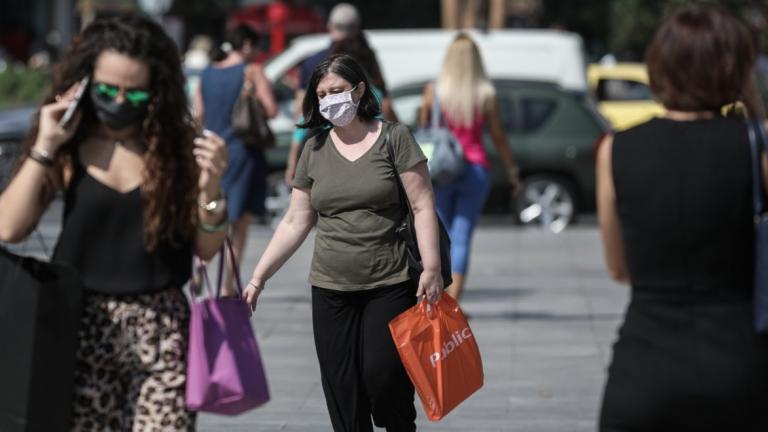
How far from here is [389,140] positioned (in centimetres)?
525

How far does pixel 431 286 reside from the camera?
5164mm

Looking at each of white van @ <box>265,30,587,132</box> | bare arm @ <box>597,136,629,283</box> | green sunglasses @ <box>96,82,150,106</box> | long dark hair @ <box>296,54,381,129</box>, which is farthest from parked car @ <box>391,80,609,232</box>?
bare arm @ <box>597,136,629,283</box>

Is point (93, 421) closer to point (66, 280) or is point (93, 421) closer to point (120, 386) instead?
point (120, 386)

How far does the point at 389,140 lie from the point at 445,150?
3559mm

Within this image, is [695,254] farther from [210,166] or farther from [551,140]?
[551,140]

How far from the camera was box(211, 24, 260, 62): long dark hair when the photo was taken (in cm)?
1030

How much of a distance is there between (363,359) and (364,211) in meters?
0.48

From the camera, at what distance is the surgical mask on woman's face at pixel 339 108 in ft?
17.2

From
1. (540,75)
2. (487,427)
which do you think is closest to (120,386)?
(487,427)

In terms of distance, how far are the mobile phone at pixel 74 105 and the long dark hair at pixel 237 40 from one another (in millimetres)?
6252

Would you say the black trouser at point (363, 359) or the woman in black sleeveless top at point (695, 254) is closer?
the woman in black sleeveless top at point (695, 254)

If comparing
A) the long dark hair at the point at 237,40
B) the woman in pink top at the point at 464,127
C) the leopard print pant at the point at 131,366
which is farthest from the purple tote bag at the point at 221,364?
the long dark hair at the point at 237,40

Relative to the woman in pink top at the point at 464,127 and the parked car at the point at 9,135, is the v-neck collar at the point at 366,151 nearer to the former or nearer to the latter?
the woman in pink top at the point at 464,127

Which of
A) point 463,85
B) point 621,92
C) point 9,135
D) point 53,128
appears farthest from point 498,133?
point 621,92
